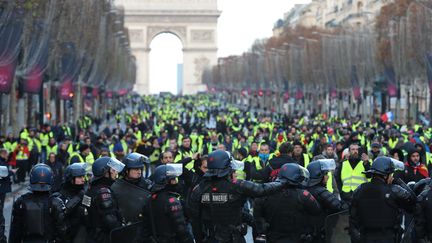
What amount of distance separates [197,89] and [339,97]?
9151 centimetres

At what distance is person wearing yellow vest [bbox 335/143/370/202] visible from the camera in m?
14.7

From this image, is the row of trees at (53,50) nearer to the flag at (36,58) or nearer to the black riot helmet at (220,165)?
the flag at (36,58)

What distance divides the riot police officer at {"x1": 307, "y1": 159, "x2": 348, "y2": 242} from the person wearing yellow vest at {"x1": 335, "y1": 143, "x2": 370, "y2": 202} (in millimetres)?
3759

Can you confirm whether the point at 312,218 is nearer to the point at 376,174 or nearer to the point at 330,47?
the point at 376,174

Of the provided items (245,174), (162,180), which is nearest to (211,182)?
(162,180)

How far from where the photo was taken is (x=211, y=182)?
10445 mm

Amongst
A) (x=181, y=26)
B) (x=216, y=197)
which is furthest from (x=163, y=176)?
(x=181, y=26)

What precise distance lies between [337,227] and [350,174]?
445 cm

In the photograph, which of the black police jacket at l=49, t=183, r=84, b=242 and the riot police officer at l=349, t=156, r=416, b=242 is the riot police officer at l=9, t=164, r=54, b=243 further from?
the riot police officer at l=349, t=156, r=416, b=242

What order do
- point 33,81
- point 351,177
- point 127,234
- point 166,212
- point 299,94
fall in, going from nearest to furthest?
point 127,234, point 166,212, point 351,177, point 33,81, point 299,94

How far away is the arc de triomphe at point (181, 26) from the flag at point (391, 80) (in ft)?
326

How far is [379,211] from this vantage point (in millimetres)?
10328

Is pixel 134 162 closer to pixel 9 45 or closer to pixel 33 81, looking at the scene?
pixel 9 45

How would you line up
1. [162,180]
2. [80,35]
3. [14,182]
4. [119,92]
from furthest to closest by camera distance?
[119,92]
[80,35]
[14,182]
[162,180]
